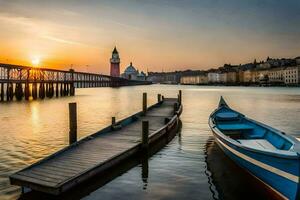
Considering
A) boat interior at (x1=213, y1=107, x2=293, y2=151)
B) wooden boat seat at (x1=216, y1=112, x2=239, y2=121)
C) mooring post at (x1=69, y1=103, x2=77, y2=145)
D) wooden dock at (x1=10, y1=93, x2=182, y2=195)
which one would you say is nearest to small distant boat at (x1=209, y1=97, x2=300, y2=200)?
boat interior at (x1=213, y1=107, x2=293, y2=151)

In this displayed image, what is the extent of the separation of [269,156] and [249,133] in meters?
7.97

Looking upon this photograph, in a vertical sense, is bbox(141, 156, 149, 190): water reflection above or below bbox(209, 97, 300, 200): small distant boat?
below

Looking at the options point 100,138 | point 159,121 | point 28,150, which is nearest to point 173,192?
point 100,138

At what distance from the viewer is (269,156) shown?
10.2 metres

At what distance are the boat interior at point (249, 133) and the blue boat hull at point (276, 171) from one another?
0.54 metres

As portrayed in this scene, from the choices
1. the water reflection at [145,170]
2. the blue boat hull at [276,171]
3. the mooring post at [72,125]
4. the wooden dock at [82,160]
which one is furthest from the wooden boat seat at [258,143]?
the mooring post at [72,125]

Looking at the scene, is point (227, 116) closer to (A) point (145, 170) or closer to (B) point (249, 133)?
(B) point (249, 133)

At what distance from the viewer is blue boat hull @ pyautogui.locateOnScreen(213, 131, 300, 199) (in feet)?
29.7

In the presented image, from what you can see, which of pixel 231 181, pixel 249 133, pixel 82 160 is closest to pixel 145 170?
pixel 82 160

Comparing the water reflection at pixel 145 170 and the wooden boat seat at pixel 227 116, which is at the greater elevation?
the wooden boat seat at pixel 227 116

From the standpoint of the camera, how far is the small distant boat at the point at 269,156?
361 inches

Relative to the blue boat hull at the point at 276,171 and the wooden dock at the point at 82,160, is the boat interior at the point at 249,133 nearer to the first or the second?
the blue boat hull at the point at 276,171

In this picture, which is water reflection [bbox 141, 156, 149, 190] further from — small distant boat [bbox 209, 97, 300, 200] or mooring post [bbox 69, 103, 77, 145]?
small distant boat [bbox 209, 97, 300, 200]

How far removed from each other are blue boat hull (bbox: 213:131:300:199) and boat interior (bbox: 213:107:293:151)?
0.54 metres
